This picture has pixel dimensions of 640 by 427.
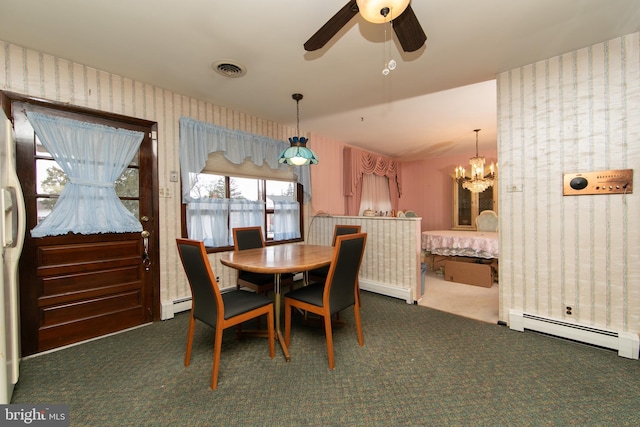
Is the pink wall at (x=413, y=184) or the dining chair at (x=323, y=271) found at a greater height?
the pink wall at (x=413, y=184)

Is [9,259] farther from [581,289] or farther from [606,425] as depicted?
[581,289]

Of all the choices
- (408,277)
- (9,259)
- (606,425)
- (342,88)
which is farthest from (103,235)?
(606,425)

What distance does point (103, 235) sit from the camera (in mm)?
2377

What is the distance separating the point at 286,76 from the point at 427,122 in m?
2.31

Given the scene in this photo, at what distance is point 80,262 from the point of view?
2.26 m

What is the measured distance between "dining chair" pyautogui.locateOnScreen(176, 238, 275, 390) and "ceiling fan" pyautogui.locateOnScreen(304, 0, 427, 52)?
4.58 ft

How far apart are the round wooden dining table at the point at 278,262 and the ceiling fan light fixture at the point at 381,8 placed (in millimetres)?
1537

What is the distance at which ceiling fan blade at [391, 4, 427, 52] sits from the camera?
4.23 ft

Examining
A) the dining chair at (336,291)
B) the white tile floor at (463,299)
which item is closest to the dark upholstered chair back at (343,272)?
the dining chair at (336,291)

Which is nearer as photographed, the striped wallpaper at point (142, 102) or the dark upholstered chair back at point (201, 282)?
the dark upholstered chair back at point (201, 282)

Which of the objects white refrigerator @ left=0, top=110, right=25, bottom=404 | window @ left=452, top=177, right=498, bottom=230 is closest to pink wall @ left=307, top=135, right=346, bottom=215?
window @ left=452, top=177, right=498, bottom=230

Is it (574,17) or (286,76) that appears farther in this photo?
(286,76)

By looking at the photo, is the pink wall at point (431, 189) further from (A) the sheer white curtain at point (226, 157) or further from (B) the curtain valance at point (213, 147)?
(B) the curtain valance at point (213, 147)

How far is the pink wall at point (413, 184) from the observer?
4434 millimetres
